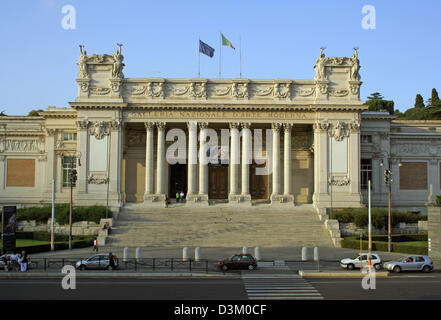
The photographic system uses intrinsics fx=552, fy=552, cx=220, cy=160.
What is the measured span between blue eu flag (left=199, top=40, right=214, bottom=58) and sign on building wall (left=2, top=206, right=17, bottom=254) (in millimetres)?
31592

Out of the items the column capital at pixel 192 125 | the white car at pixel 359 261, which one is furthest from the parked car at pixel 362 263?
the column capital at pixel 192 125

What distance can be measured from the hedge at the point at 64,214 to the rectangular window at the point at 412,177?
36.1 metres

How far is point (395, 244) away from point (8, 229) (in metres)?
29.3

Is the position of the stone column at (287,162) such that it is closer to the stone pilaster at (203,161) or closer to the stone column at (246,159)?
the stone column at (246,159)

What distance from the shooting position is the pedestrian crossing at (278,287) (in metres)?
24.4

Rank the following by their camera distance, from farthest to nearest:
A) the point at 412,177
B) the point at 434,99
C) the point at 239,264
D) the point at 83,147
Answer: the point at 434,99
the point at 412,177
the point at 83,147
the point at 239,264

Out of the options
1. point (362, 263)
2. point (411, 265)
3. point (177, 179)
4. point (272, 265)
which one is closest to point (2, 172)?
point (177, 179)

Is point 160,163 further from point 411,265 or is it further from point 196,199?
point 411,265

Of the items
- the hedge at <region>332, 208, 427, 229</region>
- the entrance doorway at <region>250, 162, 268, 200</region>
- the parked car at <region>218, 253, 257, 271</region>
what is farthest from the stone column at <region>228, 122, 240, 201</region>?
the parked car at <region>218, 253, 257, 271</region>

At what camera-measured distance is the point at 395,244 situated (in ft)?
146

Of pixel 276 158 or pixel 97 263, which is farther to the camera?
pixel 276 158

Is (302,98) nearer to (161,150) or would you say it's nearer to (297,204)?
(297,204)
